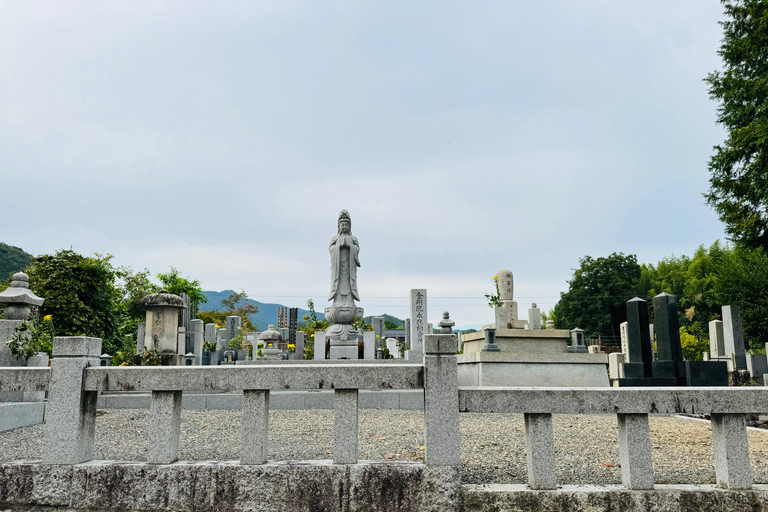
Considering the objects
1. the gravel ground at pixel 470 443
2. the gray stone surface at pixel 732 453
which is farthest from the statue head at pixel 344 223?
the gray stone surface at pixel 732 453

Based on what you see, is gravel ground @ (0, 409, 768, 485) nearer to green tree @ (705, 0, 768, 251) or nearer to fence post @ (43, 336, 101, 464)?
fence post @ (43, 336, 101, 464)

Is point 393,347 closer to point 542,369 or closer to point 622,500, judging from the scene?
point 542,369

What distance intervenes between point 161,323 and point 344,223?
5.56 meters

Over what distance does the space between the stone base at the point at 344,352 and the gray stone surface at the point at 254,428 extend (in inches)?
356

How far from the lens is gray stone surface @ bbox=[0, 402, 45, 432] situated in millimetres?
7095

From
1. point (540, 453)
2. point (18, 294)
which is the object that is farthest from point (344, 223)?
point (540, 453)

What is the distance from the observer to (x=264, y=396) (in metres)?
3.54

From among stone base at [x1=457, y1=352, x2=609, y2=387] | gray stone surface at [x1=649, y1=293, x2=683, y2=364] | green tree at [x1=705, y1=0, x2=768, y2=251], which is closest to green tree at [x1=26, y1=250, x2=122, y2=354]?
stone base at [x1=457, y1=352, x2=609, y2=387]

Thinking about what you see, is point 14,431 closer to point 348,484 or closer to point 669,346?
point 348,484

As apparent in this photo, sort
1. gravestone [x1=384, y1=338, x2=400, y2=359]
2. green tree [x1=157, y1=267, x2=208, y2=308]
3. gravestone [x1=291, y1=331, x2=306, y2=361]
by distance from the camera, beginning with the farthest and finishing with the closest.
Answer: green tree [x1=157, y1=267, x2=208, y2=308] < gravestone [x1=384, y1=338, x2=400, y2=359] < gravestone [x1=291, y1=331, x2=306, y2=361]

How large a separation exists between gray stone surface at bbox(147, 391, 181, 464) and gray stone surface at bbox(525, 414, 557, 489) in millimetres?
2500

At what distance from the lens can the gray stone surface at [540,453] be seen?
3.37 meters

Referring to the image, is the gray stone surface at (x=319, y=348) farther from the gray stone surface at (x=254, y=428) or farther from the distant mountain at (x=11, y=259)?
the distant mountain at (x=11, y=259)

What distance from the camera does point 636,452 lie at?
338 centimetres
